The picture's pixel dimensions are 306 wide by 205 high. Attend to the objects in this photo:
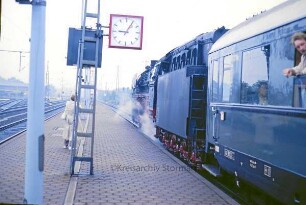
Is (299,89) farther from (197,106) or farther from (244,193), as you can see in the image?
(197,106)

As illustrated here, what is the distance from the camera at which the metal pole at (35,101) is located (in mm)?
5023

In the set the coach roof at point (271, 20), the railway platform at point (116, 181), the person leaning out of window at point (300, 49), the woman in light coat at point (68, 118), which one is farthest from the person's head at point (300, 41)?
the woman in light coat at point (68, 118)

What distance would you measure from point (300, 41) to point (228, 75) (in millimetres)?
3127

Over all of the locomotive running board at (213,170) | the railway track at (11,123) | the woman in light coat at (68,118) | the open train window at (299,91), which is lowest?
the railway track at (11,123)

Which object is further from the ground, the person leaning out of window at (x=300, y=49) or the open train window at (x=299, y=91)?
the person leaning out of window at (x=300, y=49)

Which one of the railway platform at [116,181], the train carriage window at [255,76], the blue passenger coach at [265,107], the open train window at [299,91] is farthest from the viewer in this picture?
the railway platform at [116,181]

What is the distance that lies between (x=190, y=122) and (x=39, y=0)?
6.52 metres

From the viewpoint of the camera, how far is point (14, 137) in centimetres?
1691

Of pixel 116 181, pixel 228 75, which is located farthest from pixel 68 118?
pixel 228 75

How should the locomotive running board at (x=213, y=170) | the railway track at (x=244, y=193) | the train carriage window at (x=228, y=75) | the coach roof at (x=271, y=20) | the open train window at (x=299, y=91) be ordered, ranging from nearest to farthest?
the open train window at (x=299, y=91) → the coach roof at (x=271, y=20) → the railway track at (x=244, y=193) → the train carriage window at (x=228, y=75) → the locomotive running board at (x=213, y=170)

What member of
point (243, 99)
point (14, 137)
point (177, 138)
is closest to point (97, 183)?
point (243, 99)

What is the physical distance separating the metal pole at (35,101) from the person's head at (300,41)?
3153 mm

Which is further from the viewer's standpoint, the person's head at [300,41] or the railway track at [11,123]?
the railway track at [11,123]

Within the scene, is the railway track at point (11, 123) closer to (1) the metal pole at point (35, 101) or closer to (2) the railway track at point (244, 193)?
(2) the railway track at point (244, 193)
